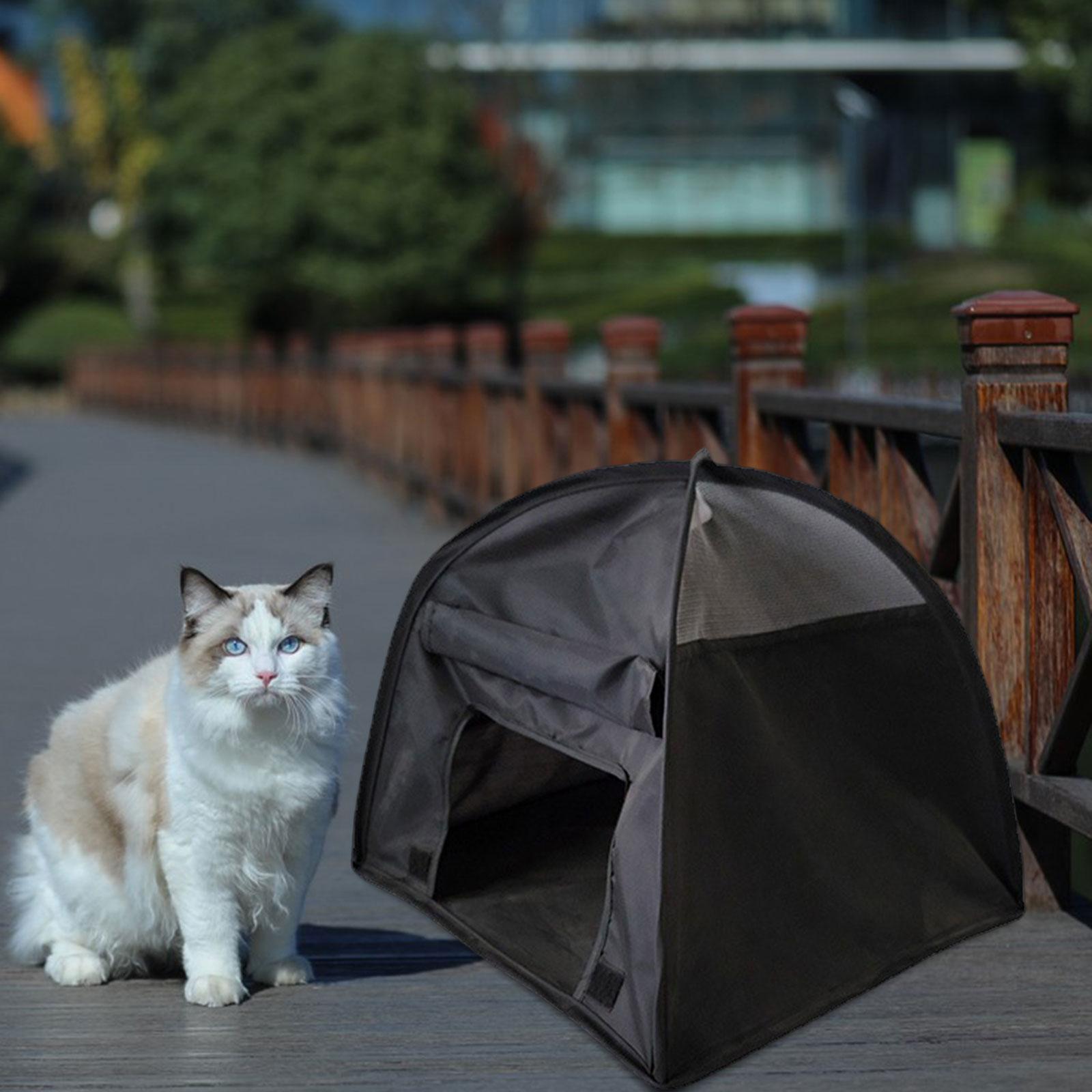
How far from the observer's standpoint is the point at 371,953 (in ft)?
19.0

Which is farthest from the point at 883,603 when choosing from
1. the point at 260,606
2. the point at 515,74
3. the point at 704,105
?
the point at 704,105

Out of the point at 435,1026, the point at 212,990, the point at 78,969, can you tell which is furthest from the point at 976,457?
the point at 78,969

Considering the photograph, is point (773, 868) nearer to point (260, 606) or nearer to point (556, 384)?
point (260, 606)

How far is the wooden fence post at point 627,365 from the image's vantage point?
1174cm

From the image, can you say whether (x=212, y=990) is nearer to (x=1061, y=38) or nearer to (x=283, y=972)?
(x=283, y=972)

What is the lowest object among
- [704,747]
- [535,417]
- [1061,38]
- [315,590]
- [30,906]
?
[535,417]

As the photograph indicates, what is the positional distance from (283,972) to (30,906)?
1.89 ft

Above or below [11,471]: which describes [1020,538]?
above

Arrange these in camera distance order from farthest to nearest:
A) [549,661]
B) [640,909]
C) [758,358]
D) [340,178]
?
[340,178]
[758,358]
[549,661]
[640,909]

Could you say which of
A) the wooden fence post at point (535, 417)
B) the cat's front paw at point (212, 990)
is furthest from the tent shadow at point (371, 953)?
the wooden fence post at point (535, 417)

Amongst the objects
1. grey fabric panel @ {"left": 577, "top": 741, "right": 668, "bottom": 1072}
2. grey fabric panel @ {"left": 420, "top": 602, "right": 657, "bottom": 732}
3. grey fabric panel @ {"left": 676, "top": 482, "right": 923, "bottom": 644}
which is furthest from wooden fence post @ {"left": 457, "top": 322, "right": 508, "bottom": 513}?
grey fabric panel @ {"left": 577, "top": 741, "right": 668, "bottom": 1072}

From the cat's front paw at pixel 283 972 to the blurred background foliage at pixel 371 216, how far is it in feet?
93.6

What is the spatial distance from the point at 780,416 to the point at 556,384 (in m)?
5.83

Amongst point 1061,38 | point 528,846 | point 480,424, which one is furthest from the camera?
point 1061,38
